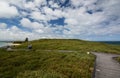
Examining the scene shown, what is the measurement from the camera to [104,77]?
1100 cm

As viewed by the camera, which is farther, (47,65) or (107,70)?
(47,65)

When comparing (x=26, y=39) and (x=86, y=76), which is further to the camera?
(x=26, y=39)

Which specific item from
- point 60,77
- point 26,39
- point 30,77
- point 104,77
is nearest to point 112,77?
point 104,77

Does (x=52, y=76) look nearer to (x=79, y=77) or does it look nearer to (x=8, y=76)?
(x=79, y=77)

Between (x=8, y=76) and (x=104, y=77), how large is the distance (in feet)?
32.2

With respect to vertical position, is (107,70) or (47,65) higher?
(107,70)

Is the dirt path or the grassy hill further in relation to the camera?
the grassy hill

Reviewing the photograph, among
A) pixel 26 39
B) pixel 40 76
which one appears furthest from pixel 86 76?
pixel 26 39

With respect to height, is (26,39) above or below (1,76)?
above

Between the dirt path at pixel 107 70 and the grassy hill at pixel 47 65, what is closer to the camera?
the dirt path at pixel 107 70

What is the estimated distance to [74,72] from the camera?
1296cm

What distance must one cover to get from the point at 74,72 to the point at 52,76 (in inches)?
123

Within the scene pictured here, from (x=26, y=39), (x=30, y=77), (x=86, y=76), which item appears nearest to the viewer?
(x=30, y=77)

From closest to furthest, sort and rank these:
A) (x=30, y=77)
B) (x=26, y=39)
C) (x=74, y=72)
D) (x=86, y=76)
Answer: (x=30, y=77) < (x=86, y=76) < (x=74, y=72) < (x=26, y=39)
